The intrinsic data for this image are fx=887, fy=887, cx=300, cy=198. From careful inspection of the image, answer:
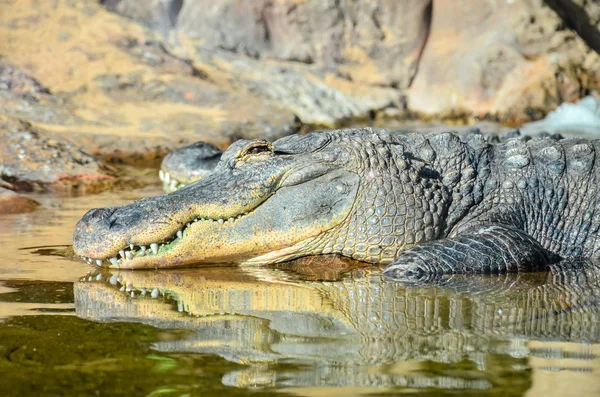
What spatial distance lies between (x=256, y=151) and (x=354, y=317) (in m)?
1.68

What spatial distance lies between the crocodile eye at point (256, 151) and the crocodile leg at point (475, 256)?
93 centimetres

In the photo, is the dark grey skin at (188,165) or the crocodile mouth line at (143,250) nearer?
the crocodile mouth line at (143,250)

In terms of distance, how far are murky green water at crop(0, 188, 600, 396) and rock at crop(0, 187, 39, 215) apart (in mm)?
1825

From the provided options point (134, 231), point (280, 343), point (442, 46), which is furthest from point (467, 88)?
point (280, 343)

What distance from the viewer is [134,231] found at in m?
4.41

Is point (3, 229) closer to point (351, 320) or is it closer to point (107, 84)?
point (351, 320)

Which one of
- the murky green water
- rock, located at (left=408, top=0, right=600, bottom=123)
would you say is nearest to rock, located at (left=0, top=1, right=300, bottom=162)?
rock, located at (left=408, top=0, right=600, bottom=123)

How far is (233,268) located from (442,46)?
9063mm

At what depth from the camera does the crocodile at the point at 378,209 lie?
4496 millimetres

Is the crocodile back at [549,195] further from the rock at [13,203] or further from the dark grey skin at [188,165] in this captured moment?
the rock at [13,203]

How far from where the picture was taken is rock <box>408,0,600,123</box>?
40.6ft

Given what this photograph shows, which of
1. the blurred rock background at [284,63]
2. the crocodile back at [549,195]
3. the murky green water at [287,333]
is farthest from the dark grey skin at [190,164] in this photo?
the blurred rock background at [284,63]

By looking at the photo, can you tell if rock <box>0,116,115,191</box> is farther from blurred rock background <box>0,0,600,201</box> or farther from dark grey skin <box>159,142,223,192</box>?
blurred rock background <box>0,0,600,201</box>

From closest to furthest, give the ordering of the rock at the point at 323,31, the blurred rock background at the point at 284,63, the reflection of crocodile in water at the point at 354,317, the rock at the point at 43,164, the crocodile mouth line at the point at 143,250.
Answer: the reflection of crocodile in water at the point at 354,317
the crocodile mouth line at the point at 143,250
the rock at the point at 43,164
the blurred rock background at the point at 284,63
the rock at the point at 323,31
